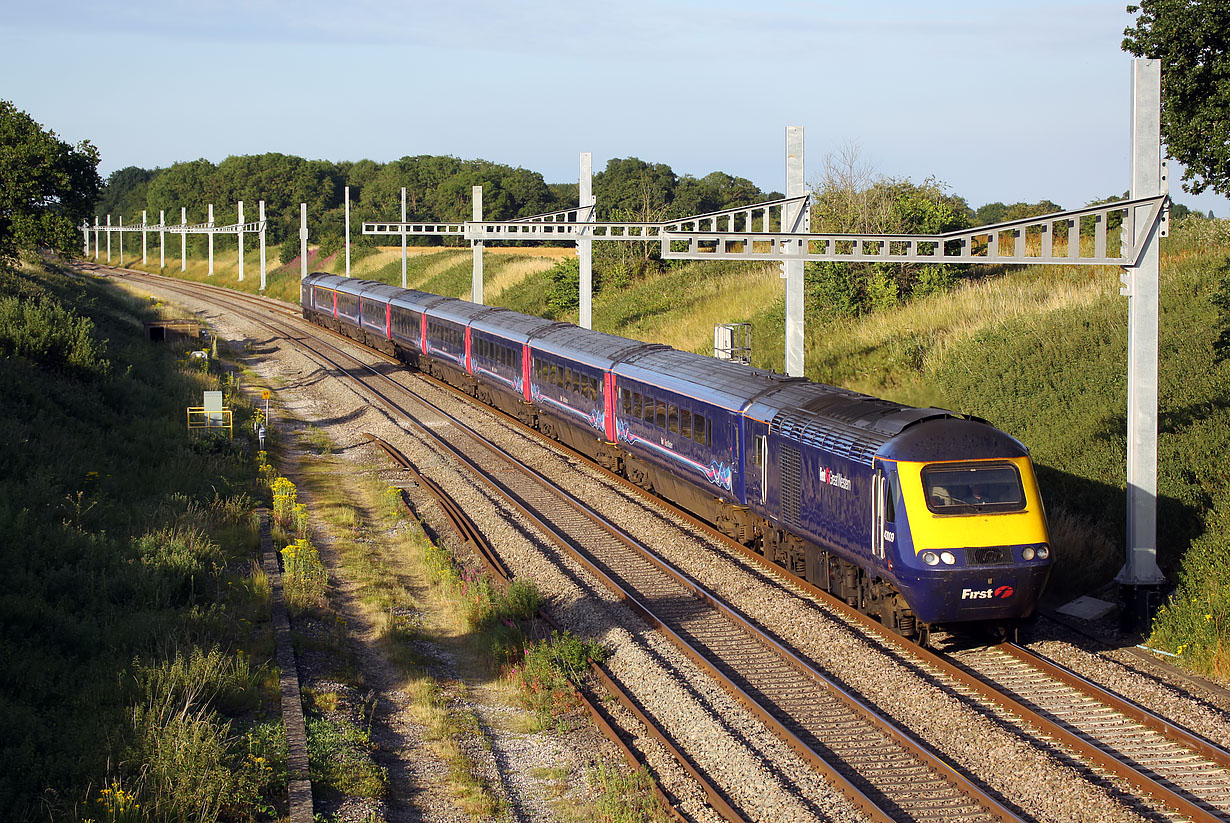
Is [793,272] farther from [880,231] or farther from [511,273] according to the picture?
[511,273]


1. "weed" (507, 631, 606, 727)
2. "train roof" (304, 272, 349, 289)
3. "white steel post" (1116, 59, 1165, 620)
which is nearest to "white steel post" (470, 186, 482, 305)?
"train roof" (304, 272, 349, 289)

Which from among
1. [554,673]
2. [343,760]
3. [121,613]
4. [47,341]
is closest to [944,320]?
[554,673]

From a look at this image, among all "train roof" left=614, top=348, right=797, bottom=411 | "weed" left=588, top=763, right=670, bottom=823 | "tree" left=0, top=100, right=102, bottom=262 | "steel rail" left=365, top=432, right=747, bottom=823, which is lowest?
"weed" left=588, top=763, right=670, bottom=823

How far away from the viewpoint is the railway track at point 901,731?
968cm

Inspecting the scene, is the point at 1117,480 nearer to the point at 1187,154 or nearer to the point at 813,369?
the point at 1187,154

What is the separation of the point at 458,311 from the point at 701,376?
57.7 feet

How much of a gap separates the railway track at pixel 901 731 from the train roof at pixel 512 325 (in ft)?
46.7

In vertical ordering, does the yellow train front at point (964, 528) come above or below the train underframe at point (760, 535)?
above

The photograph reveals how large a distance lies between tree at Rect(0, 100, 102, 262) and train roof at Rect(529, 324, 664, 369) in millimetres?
21647

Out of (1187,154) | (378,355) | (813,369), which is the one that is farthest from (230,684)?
(378,355)

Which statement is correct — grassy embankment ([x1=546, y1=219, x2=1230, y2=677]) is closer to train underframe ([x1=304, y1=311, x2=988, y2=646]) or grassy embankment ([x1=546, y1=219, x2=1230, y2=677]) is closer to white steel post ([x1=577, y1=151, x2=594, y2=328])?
train underframe ([x1=304, y1=311, x2=988, y2=646])

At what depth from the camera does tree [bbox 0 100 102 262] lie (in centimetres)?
3872

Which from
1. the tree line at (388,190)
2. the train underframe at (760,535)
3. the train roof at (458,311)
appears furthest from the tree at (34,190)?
the tree line at (388,190)

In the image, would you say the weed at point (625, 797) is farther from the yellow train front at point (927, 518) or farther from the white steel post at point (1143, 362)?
the white steel post at point (1143, 362)
